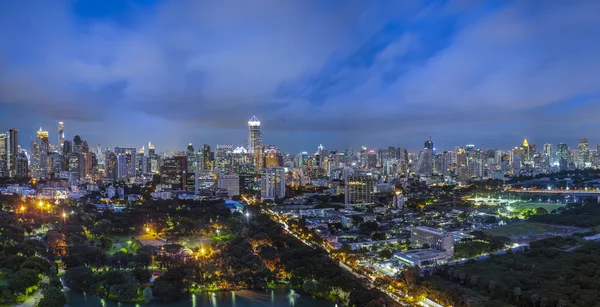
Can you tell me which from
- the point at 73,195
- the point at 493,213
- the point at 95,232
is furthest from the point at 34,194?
the point at 493,213

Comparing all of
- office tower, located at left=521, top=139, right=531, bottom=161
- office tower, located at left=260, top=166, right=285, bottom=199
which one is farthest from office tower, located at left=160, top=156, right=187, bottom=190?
office tower, located at left=521, top=139, right=531, bottom=161

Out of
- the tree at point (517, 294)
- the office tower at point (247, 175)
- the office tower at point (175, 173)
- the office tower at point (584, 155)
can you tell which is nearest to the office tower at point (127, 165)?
the office tower at point (175, 173)

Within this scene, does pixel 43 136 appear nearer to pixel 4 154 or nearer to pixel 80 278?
pixel 4 154

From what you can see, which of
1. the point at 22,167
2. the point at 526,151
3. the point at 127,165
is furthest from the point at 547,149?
the point at 22,167

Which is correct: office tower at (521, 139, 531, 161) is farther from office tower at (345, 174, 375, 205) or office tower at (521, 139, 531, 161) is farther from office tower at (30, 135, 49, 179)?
office tower at (30, 135, 49, 179)

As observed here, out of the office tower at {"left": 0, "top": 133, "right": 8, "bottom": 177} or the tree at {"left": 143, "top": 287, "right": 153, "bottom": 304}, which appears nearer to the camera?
the tree at {"left": 143, "top": 287, "right": 153, "bottom": 304}

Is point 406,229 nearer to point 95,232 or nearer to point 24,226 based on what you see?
point 95,232

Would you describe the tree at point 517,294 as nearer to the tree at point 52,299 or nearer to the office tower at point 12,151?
the tree at point 52,299

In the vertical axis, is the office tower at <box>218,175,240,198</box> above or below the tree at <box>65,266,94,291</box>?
above
